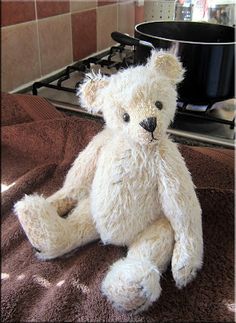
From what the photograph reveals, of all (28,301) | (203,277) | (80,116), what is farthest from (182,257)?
(80,116)

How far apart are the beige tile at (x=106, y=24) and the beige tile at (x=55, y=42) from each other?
5 centimetres

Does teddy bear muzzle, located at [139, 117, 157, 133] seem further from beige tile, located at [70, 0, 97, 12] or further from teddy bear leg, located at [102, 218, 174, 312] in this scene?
beige tile, located at [70, 0, 97, 12]

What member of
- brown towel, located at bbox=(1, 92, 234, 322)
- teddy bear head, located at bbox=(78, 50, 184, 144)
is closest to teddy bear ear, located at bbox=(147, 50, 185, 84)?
teddy bear head, located at bbox=(78, 50, 184, 144)

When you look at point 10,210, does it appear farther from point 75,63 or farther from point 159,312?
point 75,63

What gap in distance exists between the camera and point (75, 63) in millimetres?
586

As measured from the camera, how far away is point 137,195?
34cm

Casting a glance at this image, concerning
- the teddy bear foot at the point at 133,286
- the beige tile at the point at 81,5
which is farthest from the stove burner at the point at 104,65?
the teddy bear foot at the point at 133,286

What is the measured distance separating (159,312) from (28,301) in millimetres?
109

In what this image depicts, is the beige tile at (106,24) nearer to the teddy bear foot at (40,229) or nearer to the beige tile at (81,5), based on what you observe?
the beige tile at (81,5)

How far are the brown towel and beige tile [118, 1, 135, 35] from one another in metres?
0.19

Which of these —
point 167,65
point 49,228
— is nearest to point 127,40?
point 167,65

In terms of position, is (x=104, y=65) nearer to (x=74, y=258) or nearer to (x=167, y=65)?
(x=167, y=65)

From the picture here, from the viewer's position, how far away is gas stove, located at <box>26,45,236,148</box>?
0.53 m

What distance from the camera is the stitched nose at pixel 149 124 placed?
31 cm
